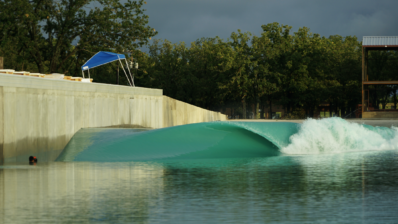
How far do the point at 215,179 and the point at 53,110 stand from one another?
9.67m

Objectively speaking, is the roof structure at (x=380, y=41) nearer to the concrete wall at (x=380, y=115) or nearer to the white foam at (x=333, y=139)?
the concrete wall at (x=380, y=115)

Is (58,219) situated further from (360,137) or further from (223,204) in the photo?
(360,137)

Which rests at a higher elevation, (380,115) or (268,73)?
(268,73)

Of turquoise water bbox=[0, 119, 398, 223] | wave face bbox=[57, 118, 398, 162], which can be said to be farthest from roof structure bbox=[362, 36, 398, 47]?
wave face bbox=[57, 118, 398, 162]

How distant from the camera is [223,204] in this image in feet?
26.8

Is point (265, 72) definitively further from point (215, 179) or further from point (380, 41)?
point (215, 179)

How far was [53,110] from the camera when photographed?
18.9 m

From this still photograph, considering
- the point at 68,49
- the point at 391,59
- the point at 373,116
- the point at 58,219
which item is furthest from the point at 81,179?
the point at 391,59

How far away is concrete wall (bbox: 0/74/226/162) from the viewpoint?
16531mm

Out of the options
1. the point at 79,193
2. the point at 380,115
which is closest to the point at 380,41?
the point at 380,115

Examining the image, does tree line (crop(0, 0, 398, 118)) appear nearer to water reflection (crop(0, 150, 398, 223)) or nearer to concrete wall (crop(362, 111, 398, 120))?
concrete wall (crop(362, 111, 398, 120))

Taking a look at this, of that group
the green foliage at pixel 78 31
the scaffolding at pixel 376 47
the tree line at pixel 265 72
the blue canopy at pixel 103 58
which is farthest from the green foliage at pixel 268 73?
the blue canopy at pixel 103 58

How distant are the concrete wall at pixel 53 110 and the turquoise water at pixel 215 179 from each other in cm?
89

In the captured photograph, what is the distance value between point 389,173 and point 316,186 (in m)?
3.10
